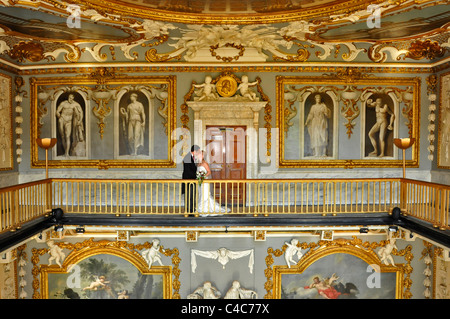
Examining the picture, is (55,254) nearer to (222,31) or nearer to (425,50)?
(222,31)

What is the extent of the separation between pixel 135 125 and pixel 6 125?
4.23 m

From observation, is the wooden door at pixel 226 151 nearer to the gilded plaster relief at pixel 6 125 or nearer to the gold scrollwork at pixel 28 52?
the gold scrollwork at pixel 28 52

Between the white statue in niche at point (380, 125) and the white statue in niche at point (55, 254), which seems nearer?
the white statue in niche at point (55, 254)

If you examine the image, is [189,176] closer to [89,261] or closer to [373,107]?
[89,261]

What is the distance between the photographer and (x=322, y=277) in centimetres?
1036

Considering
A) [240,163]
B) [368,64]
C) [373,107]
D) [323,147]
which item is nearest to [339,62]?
[368,64]

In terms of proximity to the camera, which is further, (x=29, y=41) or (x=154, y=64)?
(x=154, y=64)

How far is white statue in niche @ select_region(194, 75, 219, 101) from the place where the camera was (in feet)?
Answer: 34.6

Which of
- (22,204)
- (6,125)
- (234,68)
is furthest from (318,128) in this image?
(6,125)

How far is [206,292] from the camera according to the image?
32.3ft

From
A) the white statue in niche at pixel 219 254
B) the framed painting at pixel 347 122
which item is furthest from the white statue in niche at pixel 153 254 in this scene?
the framed painting at pixel 347 122

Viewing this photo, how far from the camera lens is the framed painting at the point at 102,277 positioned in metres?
10.3

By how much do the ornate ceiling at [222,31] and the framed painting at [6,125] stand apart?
81 centimetres

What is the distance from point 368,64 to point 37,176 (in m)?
12.2
